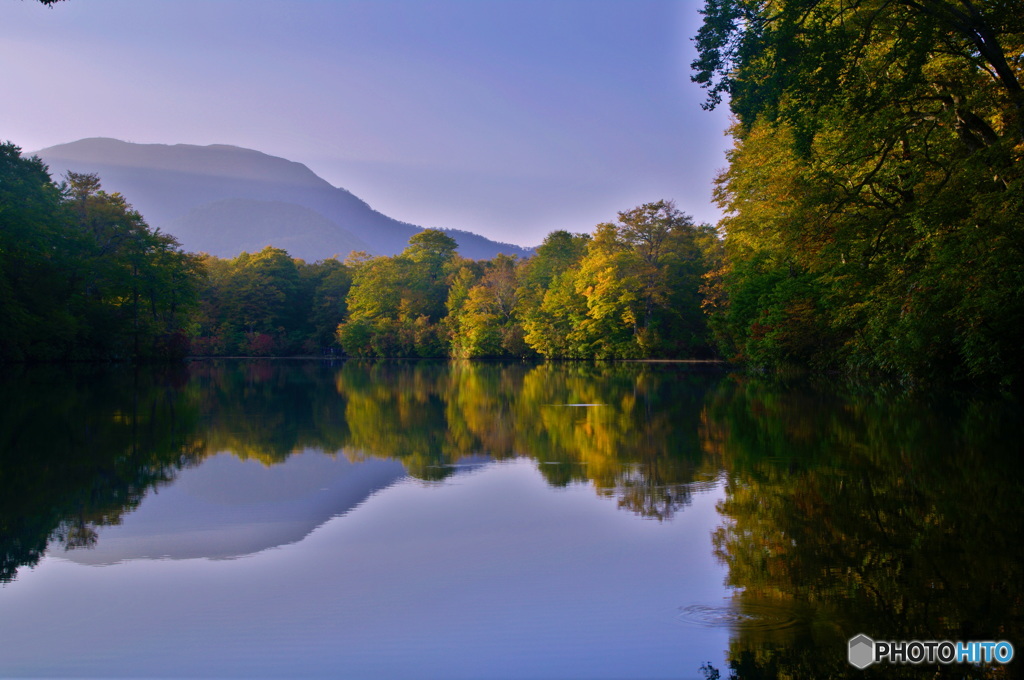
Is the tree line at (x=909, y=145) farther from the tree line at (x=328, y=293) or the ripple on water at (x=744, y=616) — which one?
the tree line at (x=328, y=293)

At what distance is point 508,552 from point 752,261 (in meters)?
29.5

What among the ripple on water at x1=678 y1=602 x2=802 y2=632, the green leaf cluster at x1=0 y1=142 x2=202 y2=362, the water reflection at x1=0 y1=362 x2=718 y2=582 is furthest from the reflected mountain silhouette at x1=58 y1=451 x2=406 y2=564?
Answer: the green leaf cluster at x1=0 y1=142 x2=202 y2=362

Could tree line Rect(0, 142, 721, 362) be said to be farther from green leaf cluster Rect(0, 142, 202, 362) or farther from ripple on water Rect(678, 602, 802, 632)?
ripple on water Rect(678, 602, 802, 632)

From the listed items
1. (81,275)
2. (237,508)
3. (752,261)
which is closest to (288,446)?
(237,508)

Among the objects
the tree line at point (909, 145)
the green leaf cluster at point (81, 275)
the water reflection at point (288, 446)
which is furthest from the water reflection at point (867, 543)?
the green leaf cluster at point (81, 275)

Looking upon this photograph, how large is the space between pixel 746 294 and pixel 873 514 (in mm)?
28309

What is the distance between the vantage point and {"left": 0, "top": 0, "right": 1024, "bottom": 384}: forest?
12.2 metres

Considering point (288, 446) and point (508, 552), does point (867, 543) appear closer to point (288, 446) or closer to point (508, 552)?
point (508, 552)

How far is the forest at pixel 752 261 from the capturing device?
12.2m

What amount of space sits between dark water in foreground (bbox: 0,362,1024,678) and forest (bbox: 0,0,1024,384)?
3.90 metres

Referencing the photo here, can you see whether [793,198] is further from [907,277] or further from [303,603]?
[303,603]

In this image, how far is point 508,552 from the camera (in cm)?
552

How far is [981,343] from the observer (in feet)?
47.4

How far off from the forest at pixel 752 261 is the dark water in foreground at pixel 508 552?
3902mm
